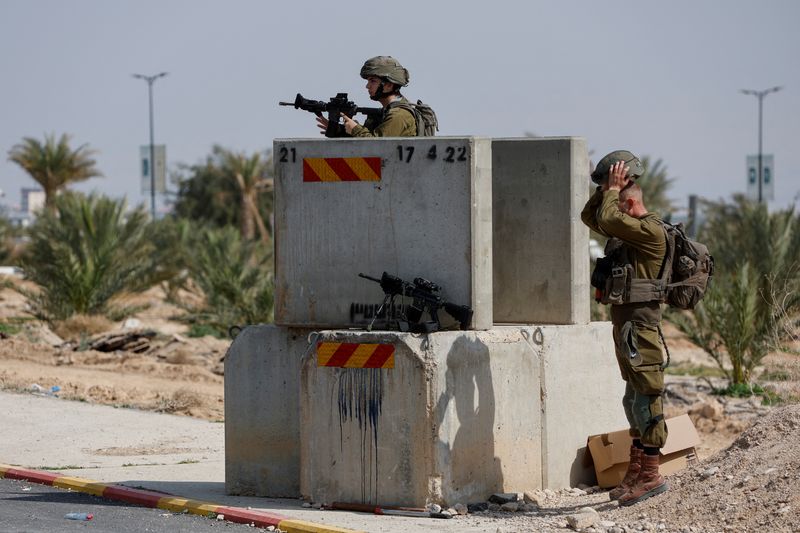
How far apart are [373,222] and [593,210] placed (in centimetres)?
135

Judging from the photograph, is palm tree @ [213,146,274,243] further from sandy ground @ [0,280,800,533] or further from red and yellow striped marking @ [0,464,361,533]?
red and yellow striped marking @ [0,464,361,533]

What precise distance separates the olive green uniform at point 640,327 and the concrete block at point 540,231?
1.19m

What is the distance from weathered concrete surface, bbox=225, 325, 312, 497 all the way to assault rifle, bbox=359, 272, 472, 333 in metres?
0.77

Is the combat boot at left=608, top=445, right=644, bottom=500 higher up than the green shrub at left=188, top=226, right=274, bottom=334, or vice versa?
the green shrub at left=188, top=226, right=274, bottom=334

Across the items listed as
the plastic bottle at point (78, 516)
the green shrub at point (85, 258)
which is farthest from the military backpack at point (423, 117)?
the green shrub at point (85, 258)

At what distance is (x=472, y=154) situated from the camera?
27.1ft

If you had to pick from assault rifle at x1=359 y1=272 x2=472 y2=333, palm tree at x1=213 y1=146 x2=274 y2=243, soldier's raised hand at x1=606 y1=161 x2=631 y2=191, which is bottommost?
assault rifle at x1=359 y1=272 x2=472 y2=333

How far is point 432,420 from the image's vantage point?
8000mm

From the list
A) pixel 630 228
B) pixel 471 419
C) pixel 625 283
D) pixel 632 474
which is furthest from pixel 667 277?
pixel 471 419

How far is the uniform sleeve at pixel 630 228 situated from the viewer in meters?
7.95

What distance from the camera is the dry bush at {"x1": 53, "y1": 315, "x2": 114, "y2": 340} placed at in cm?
2358

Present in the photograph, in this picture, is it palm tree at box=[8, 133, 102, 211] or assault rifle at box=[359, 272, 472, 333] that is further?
palm tree at box=[8, 133, 102, 211]

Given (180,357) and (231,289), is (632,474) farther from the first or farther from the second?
(231,289)

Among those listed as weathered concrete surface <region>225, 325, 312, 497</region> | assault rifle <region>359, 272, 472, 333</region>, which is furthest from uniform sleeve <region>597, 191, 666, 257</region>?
weathered concrete surface <region>225, 325, 312, 497</region>
